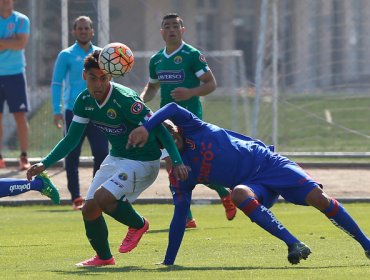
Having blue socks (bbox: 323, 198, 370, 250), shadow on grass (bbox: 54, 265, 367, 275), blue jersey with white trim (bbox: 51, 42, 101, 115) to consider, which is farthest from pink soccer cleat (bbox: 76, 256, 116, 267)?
blue jersey with white trim (bbox: 51, 42, 101, 115)

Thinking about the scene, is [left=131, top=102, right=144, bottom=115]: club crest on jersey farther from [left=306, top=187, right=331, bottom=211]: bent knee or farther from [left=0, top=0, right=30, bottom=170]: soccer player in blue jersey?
[left=0, top=0, right=30, bottom=170]: soccer player in blue jersey

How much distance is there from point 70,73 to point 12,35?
2348mm

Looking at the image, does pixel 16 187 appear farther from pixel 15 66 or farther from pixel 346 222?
pixel 15 66

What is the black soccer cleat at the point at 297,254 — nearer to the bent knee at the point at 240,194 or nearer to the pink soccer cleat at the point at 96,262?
the bent knee at the point at 240,194

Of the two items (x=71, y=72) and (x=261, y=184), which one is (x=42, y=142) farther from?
(x=261, y=184)

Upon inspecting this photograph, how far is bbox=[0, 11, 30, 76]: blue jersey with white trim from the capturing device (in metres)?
16.9

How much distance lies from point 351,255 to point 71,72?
5824mm

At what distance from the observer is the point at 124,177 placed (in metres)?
9.87

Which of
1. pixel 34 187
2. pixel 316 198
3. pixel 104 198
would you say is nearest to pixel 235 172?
pixel 316 198

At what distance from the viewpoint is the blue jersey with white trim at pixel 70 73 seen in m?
14.8

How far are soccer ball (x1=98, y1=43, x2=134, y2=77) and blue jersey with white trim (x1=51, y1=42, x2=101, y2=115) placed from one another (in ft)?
16.0

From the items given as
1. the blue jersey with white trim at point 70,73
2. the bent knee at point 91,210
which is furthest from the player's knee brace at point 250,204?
the blue jersey with white trim at point 70,73

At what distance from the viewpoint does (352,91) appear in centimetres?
2084

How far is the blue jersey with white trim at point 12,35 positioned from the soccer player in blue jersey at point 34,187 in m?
5.89
